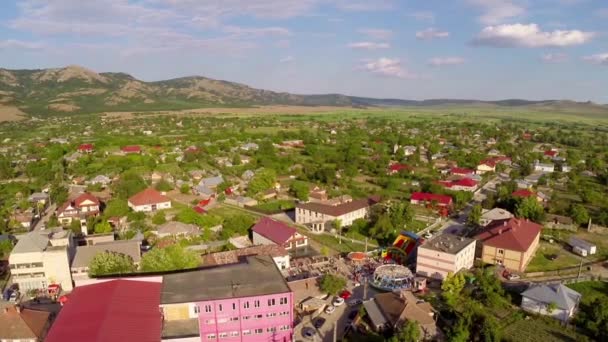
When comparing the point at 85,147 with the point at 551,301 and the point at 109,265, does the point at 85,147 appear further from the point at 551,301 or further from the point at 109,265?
the point at 551,301

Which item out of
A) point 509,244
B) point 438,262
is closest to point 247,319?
point 438,262

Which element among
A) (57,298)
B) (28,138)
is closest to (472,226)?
(57,298)

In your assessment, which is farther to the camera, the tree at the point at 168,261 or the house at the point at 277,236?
the house at the point at 277,236

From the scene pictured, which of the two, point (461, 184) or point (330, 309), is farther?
point (461, 184)

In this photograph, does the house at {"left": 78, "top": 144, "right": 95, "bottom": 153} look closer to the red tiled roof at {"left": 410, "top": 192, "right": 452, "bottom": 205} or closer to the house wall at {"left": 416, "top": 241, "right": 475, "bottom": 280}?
the red tiled roof at {"left": 410, "top": 192, "right": 452, "bottom": 205}

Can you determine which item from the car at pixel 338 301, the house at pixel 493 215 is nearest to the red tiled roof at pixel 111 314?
the car at pixel 338 301

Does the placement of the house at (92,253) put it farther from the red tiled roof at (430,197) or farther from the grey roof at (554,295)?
the red tiled roof at (430,197)
